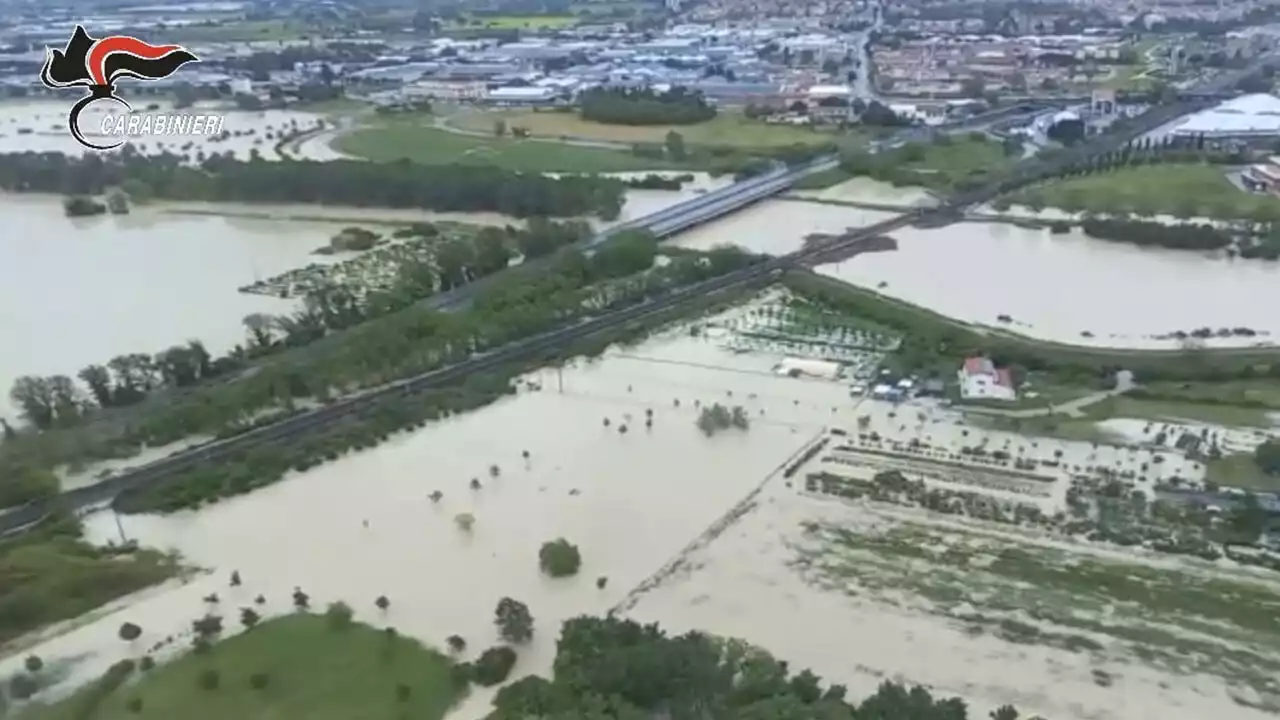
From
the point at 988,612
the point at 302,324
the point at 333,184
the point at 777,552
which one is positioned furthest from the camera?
the point at 333,184

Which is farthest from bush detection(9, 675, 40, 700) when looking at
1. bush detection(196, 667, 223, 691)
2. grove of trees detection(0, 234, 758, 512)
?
grove of trees detection(0, 234, 758, 512)

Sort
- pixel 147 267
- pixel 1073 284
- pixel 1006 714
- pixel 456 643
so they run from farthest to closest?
pixel 147 267, pixel 1073 284, pixel 456 643, pixel 1006 714

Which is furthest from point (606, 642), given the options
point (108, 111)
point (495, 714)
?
point (108, 111)

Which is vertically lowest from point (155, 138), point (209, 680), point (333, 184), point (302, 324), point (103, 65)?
point (209, 680)

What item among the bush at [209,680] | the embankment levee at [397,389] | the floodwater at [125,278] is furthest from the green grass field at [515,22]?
the bush at [209,680]

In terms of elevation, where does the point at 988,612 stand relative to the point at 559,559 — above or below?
below

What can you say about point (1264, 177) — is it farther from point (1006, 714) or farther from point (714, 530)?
point (1006, 714)

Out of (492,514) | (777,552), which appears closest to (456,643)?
(492,514)

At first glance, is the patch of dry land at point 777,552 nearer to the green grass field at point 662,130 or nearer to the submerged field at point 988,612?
the submerged field at point 988,612
